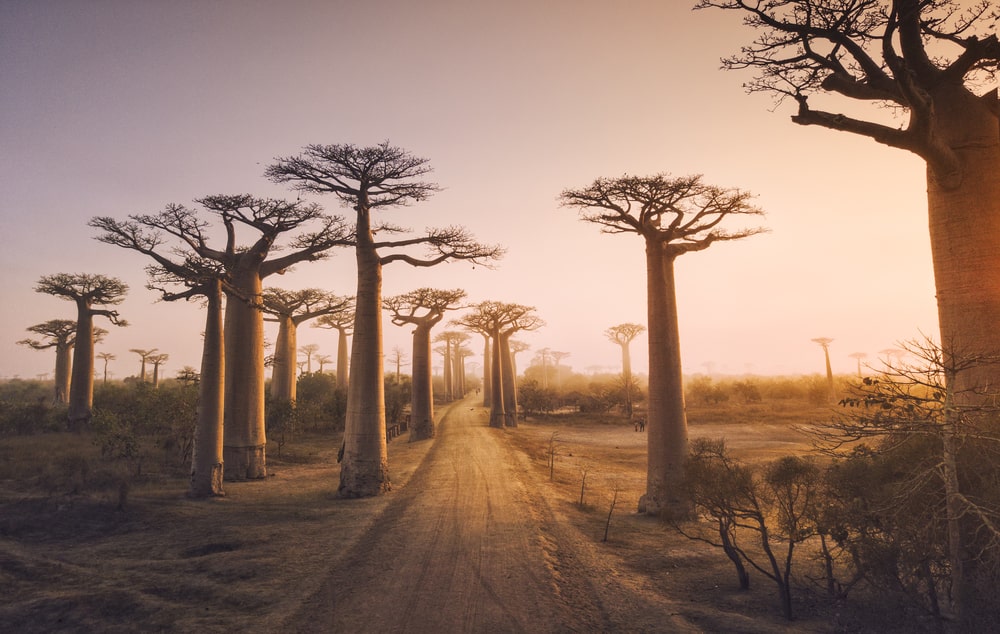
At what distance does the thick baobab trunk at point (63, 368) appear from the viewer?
97.2 ft

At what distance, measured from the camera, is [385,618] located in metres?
5.14

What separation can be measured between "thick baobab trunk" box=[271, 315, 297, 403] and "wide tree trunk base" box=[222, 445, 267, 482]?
1000 centimetres

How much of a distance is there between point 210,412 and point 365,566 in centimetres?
645

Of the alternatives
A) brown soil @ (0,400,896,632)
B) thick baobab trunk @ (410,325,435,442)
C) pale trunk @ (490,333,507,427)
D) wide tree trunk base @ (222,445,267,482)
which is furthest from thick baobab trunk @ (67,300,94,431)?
pale trunk @ (490,333,507,427)

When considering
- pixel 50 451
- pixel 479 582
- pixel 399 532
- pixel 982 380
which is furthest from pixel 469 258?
pixel 50 451

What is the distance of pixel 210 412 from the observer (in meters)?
11.0

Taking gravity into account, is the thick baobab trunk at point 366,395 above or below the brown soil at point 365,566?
above

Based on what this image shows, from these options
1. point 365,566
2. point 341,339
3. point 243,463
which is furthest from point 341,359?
point 365,566

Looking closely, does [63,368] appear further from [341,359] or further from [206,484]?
[206,484]

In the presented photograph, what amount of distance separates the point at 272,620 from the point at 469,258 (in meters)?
9.51

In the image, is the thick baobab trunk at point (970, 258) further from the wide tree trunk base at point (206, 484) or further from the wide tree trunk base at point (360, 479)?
the wide tree trunk base at point (206, 484)

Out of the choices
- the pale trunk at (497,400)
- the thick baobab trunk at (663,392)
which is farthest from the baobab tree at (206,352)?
the pale trunk at (497,400)

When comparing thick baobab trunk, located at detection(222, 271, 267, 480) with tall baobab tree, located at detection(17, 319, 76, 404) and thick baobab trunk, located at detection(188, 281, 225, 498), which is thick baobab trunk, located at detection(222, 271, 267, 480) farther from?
tall baobab tree, located at detection(17, 319, 76, 404)

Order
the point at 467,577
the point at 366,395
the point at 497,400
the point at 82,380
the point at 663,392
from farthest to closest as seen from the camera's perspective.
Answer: the point at 497,400, the point at 82,380, the point at 366,395, the point at 663,392, the point at 467,577
